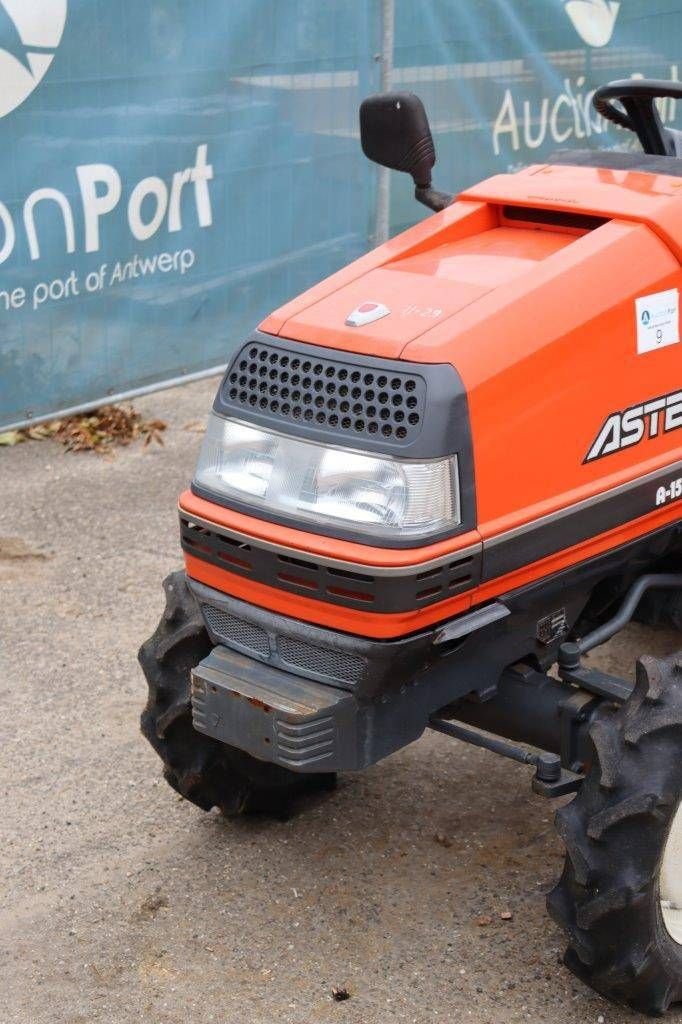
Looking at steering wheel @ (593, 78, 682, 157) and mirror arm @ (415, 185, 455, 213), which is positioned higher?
steering wheel @ (593, 78, 682, 157)

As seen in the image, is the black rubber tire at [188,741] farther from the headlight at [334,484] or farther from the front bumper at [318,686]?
the headlight at [334,484]

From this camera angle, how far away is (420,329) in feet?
9.14

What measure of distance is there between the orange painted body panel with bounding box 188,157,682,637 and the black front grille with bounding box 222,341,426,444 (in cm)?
5

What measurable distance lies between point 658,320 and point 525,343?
1.19ft

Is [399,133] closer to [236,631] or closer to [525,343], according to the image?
[525,343]

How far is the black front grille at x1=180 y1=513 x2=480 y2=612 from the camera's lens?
2697 millimetres

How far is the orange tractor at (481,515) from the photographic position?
2.72 meters

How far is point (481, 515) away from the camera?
2.76m

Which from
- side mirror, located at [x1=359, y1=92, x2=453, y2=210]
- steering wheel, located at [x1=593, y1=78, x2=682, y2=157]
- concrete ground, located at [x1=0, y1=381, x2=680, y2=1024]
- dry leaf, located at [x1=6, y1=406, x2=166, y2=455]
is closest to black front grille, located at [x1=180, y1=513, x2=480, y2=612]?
concrete ground, located at [x1=0, y1=381, x2=680, y2=1024]

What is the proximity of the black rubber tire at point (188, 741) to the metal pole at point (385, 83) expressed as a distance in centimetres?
343

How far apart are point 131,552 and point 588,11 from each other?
4123 millimetres

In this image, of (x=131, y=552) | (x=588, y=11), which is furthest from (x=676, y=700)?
(x=588, y=11)

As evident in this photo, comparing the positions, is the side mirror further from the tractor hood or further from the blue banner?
the blue banner

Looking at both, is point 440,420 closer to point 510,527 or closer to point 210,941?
point 510,527
